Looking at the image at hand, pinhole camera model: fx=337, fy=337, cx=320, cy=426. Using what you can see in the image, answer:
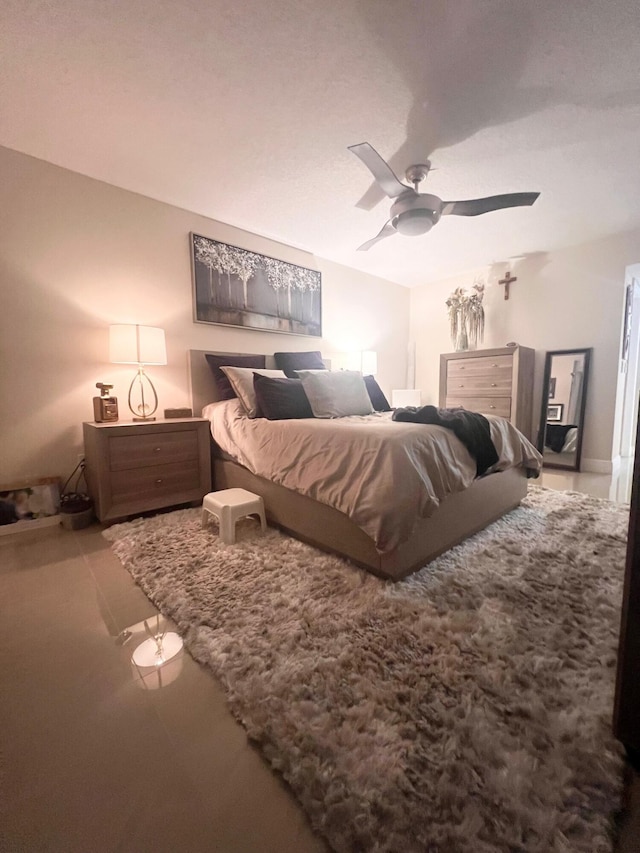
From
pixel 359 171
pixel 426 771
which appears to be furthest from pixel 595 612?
pixel 359 171

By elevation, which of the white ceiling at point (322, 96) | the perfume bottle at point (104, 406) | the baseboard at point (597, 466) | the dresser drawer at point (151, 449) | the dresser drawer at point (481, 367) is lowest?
the baseboard at point (597, 466)

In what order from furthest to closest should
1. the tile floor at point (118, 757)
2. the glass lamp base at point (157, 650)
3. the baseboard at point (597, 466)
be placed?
the baseboard at point (597, 466) < the glass lamp base at point (157, 650) < the tile floor at point (118, 757)

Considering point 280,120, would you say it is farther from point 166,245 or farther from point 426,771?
point 426,771

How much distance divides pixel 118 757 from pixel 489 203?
2936mm

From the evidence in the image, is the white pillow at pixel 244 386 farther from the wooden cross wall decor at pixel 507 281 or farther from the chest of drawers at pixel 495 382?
the wooden cross wall decor at pixel 507 281

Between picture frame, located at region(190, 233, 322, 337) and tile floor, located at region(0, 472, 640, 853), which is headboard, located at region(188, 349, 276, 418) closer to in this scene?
picture frame, located at region(190, 233, 322, 337)

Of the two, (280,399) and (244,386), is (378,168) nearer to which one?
(280,399)

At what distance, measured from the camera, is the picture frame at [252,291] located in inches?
114

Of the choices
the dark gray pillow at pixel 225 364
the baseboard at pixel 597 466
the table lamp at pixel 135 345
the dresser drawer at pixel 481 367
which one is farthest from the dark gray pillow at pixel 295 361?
the baseboard at pixel 597 466

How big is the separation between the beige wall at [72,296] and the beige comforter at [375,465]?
4.37 ft

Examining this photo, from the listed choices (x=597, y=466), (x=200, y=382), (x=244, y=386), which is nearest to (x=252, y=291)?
(x=200, y=382)

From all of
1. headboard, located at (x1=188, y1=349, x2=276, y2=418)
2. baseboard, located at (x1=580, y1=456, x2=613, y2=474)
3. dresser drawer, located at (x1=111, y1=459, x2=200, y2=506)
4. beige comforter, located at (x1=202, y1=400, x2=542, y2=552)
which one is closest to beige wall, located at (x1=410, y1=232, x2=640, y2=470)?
baseboard, located at (x1=580, y1=456, x2=613, y2=474)

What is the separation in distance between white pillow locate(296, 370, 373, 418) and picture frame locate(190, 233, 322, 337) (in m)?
0.97

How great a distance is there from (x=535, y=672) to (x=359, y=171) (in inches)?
111
